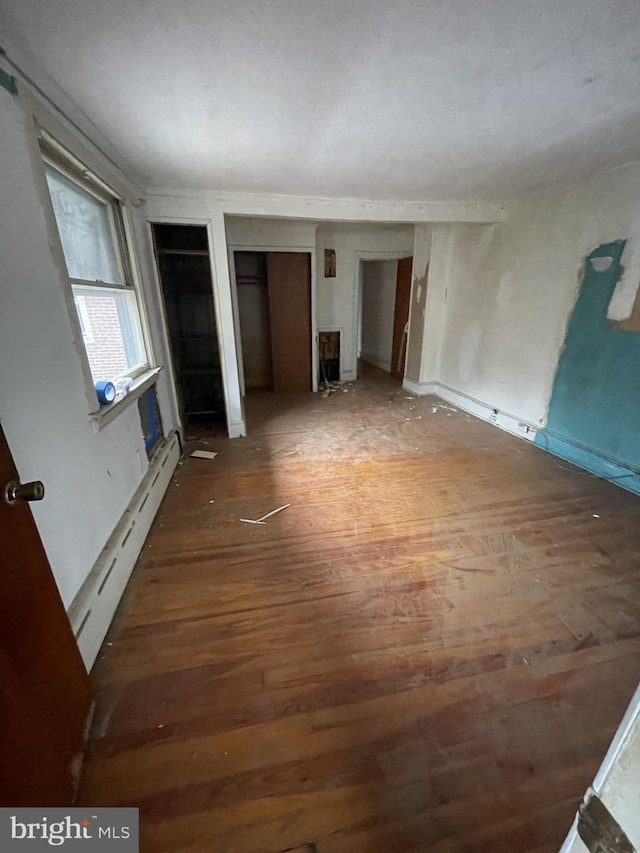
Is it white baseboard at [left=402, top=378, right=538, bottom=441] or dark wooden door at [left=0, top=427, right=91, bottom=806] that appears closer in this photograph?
dark wooden door at [left=0, top=427, right=91, bottom=806]

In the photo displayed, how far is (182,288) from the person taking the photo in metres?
3.77

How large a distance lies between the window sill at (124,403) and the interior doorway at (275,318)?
2.53 metres

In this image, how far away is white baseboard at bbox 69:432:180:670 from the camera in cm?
139

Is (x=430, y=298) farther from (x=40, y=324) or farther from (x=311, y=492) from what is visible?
(x=40, y=324)

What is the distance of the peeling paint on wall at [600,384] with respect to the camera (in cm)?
265

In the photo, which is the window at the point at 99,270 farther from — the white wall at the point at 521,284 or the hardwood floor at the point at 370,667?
the white wall at the point at 521,284

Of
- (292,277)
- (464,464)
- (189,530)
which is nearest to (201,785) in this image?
(189,530)

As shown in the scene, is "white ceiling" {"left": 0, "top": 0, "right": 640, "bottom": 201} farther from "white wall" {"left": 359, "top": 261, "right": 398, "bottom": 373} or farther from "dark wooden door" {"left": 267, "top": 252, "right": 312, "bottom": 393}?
"white wall" {"left": 359, "top": 261, "right": 398, "bottom": 373}

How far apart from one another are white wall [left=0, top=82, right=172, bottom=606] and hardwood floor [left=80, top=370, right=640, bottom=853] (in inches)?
22.1

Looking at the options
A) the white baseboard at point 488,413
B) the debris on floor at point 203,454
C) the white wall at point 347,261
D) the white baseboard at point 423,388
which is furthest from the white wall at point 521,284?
the debris on floor at point 203,454

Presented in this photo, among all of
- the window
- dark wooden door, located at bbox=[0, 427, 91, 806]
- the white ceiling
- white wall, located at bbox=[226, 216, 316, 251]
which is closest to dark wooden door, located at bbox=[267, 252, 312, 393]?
white wall, located at bbox=[226, 216, 316, 251]

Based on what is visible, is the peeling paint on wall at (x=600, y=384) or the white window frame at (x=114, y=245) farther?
the peeling paint on wall at (x=600, y=384)

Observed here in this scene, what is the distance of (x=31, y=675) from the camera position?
2.98 ft

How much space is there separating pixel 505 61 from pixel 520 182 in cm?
195
